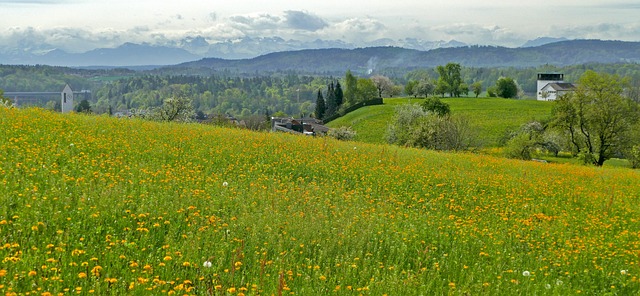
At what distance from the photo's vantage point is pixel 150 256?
281 inches

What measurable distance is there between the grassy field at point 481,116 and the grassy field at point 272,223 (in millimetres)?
55531

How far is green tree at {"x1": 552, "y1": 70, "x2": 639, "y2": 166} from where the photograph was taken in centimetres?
4325

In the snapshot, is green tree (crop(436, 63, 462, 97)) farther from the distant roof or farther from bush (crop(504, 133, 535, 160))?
bush (crop(504, 133, 535, 160))

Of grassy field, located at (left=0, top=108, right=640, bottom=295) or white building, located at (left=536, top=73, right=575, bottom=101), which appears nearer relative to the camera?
grassy field, located at (left=0, top=108, right=640, bottom=295)

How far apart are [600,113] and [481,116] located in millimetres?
48119

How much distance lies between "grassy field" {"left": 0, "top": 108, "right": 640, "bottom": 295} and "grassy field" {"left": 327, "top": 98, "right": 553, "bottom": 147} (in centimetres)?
5553

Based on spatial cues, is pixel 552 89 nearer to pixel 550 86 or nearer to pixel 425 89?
pixel 550 86

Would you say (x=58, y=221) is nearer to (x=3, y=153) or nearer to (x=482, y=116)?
(x=3, y=153)

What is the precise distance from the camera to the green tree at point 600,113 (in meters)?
43.2

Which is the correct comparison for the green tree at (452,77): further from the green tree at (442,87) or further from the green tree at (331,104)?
the green tree at (331,104)

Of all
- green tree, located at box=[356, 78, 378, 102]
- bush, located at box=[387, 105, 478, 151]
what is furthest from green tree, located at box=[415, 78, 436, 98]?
bush, located at box=[387, 105, 478, 151]

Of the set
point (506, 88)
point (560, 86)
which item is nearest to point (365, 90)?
point (506, 88)

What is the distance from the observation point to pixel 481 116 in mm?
91000

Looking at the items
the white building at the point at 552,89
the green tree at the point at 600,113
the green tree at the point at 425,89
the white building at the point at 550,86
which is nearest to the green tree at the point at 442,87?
the green tree at the point at 425,89
